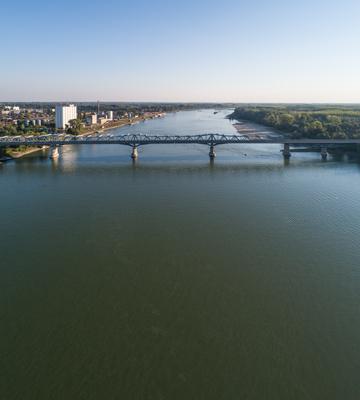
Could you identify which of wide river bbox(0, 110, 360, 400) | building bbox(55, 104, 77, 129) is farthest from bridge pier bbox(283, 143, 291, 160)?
building bbox(55, 104, 77, 129)

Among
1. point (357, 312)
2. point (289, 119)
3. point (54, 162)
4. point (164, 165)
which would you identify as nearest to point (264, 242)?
point (357, 312)

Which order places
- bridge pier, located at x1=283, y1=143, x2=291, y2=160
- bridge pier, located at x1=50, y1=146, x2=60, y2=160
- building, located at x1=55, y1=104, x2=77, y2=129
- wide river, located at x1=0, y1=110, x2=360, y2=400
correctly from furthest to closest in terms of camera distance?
building, located at x1=55, y1=104, x2=77, y2=129 → bridge pier, located at x1=283, y1=143, x2=291, y2=160 → bridge pier, located at x1=50, y1=146, x2=60, y2=160 → wide river, located at x1=0, y1=110, x2=360, y2=400

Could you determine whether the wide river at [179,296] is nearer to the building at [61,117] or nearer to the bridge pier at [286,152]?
the bridge pier at [286,152]

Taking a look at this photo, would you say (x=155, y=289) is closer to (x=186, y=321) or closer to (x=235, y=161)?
(x=186, y=321)

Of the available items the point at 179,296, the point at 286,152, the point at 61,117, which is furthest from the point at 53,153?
the point at 61,117

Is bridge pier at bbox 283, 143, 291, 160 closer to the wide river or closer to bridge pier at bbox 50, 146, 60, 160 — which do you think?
the wide river

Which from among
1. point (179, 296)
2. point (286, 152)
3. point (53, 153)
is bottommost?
point (179, 296)

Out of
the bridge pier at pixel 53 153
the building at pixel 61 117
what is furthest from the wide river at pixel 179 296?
the building at pixel 61 117

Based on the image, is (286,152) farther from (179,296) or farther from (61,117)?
(61,117)
